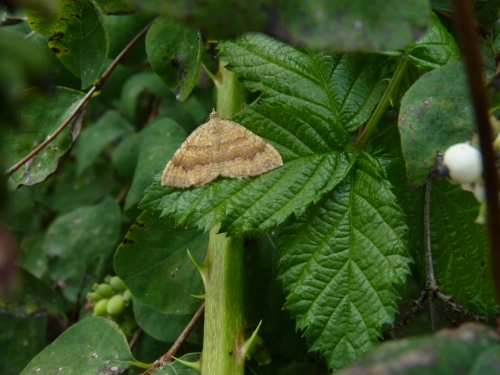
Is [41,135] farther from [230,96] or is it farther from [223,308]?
[223,308]

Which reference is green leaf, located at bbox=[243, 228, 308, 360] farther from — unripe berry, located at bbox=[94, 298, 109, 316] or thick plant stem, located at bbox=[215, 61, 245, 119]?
unripe berry, located at bbox=[94, 298, 109, 316]

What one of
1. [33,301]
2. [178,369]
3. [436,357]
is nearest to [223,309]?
[178,369]

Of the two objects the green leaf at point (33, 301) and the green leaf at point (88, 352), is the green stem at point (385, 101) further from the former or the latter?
the green leaf at point (33, 301)

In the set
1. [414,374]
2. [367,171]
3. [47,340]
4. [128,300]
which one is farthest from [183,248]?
[414,374]

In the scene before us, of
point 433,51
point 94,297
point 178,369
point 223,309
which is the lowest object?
point 94,297

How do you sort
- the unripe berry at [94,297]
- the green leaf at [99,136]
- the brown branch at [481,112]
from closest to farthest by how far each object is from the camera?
the brown branch at [481,112] → the unripe berry at [94,297] → the green leaf at [99,136]

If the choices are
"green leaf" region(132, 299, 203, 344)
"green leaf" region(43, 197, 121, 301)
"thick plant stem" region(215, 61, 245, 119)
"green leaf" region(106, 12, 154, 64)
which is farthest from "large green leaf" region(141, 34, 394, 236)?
"green leaf" region(43, 197, 121, 301)

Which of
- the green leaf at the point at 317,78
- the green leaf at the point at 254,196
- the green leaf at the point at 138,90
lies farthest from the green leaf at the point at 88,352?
the green leaf at the point at 138,90
